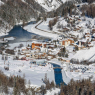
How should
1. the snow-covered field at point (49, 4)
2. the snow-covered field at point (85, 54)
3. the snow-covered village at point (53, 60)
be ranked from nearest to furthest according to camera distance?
the snow-covered village at point (53, 60) → the snow-covered field at point (85, 54) → the snow-covered field at point (49, 4)

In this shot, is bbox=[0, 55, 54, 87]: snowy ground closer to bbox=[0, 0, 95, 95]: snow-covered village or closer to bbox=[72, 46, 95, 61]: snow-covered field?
bbox=[0, 0, 95, 95]: snow-covered village

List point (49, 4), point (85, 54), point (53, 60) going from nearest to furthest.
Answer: point (53, 60)
point (85, 54)
point (49, 4)

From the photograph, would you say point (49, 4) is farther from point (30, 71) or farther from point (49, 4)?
point (30, 71)

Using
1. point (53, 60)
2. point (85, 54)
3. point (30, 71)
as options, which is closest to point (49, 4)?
point (85, 54)

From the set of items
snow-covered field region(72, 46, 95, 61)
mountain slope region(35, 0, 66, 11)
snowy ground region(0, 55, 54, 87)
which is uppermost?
mountain slope region(35, 0, 66, 11)

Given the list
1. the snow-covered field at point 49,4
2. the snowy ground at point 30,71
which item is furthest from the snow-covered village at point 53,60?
the snow-covered field at point 49,4

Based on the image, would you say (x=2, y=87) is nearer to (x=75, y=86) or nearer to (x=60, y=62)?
(x=75, y=86)

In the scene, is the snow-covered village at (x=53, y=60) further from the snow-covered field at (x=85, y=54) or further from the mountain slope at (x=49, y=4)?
the mountain slope at (x=49, y=4)

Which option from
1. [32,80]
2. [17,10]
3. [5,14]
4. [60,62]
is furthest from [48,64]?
[17,10]

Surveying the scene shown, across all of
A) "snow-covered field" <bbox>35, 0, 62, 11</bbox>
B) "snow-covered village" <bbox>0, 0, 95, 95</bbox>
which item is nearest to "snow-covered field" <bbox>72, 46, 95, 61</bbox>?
"snow-covered village" <bbox>0, 0, 95, 95</bbox>

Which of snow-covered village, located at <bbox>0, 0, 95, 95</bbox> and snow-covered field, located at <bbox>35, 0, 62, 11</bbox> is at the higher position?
snow-covered field, located at <bbox>35, 0, 62, 11</bbox>

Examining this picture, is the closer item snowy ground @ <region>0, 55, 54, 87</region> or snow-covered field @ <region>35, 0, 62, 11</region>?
snowy ground @ <region>0, 55, 54, 87</region>
